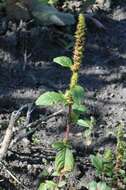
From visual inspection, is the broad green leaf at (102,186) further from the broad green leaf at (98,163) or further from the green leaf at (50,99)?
the green leaf at (50,99)

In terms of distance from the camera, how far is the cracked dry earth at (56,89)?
120 inches

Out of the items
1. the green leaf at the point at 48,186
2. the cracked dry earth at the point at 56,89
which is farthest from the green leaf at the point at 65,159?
the cracked dry earth at the point at 56,89

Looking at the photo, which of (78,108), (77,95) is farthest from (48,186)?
(77,95)

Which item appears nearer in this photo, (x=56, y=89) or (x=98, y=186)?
(x=98, y=186)

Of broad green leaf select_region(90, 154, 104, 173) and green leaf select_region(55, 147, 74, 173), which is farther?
broad green leaf select_region(90, 154, 104, 173)

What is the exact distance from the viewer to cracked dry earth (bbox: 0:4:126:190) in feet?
9.98

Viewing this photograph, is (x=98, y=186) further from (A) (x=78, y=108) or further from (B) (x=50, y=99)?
(B) (x=50, y=99)

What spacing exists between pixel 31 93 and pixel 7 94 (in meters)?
0.17

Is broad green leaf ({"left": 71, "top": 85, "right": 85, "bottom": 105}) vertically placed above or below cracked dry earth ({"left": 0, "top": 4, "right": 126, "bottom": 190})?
above

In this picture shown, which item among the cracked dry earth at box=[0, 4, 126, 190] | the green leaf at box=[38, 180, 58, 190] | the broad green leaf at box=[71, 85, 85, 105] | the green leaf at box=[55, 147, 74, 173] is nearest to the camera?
the broad green leaf at box=[71, 85, 85, 105]

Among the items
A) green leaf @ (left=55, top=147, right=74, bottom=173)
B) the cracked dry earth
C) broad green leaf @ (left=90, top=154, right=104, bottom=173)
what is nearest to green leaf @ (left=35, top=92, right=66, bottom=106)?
green leaf @ (left=55, top=147, right=74, bottom=173)

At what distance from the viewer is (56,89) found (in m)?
3.69

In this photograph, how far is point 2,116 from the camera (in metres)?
3.36

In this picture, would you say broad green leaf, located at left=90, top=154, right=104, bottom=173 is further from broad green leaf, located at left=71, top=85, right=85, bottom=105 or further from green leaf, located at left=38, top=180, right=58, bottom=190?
broad green leaf, located at left=71, top=85, right=85, bottom=105
